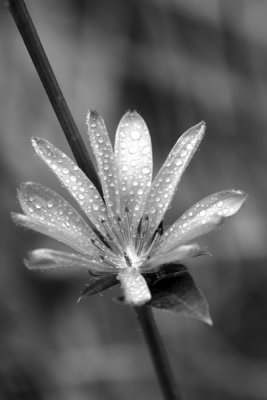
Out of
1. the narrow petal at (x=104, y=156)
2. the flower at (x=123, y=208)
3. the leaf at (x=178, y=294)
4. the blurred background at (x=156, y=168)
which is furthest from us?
the blurred background at (x=156, y=168)

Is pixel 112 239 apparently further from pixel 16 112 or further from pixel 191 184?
pixel 16 112

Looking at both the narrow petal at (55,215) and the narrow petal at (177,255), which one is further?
the narrow petal at (55,215)

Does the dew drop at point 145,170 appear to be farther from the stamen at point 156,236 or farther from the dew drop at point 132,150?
the stamen at point 156,236

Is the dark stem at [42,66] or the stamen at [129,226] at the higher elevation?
the dark stem at [42,66]

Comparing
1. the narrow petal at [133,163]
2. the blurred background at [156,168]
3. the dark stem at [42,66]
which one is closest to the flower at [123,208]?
the narrow petal at [133,163]

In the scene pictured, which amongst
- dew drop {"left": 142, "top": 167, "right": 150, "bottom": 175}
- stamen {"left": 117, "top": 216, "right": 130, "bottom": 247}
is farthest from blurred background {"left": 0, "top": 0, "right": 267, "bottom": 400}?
dew drop {"left": 142, "top": 167, "right": 150, "bottom": 175}

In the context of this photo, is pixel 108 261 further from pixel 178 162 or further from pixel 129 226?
pixel 178 162
